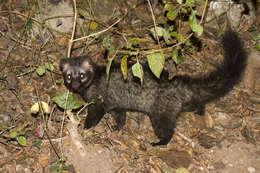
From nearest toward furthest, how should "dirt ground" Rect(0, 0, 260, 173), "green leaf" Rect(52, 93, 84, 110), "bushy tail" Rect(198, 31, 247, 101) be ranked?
1. "green leaf" Rect(52, 93, 84, 110)
2. "dirt ground" Rect(0, 0, 260, 173)
3. "bushy tail" Rect(198, 31, 247, 101)

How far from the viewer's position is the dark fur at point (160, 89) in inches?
202

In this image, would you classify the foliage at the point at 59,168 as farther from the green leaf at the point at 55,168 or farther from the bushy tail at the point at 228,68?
the bushy tail at the point at 228,68

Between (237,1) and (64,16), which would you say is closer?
(64,16)

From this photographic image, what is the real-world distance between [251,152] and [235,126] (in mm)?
776

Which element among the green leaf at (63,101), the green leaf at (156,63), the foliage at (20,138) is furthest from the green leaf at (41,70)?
the green leaf at (156,63)

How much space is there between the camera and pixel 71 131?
15.0 feet

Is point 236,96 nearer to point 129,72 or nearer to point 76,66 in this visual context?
point 129,72

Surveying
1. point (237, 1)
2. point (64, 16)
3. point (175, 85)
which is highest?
point (237, 1)

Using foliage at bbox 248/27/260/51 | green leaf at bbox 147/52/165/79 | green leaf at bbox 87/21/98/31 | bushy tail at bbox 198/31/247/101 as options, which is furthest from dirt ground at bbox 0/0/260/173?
bushy tail at bbox 198/31/247/101

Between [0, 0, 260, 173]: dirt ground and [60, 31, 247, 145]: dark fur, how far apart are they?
1.20 ft

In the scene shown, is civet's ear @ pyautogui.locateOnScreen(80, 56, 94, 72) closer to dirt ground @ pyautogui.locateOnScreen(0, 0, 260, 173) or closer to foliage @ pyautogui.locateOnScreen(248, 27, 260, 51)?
dirt ground @ pyautogui.locateOnScreen(0, 0, 260, 173)

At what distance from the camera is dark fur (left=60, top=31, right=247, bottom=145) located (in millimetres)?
5125

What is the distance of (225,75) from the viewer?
16.9ft

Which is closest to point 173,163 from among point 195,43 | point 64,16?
point 195,43
